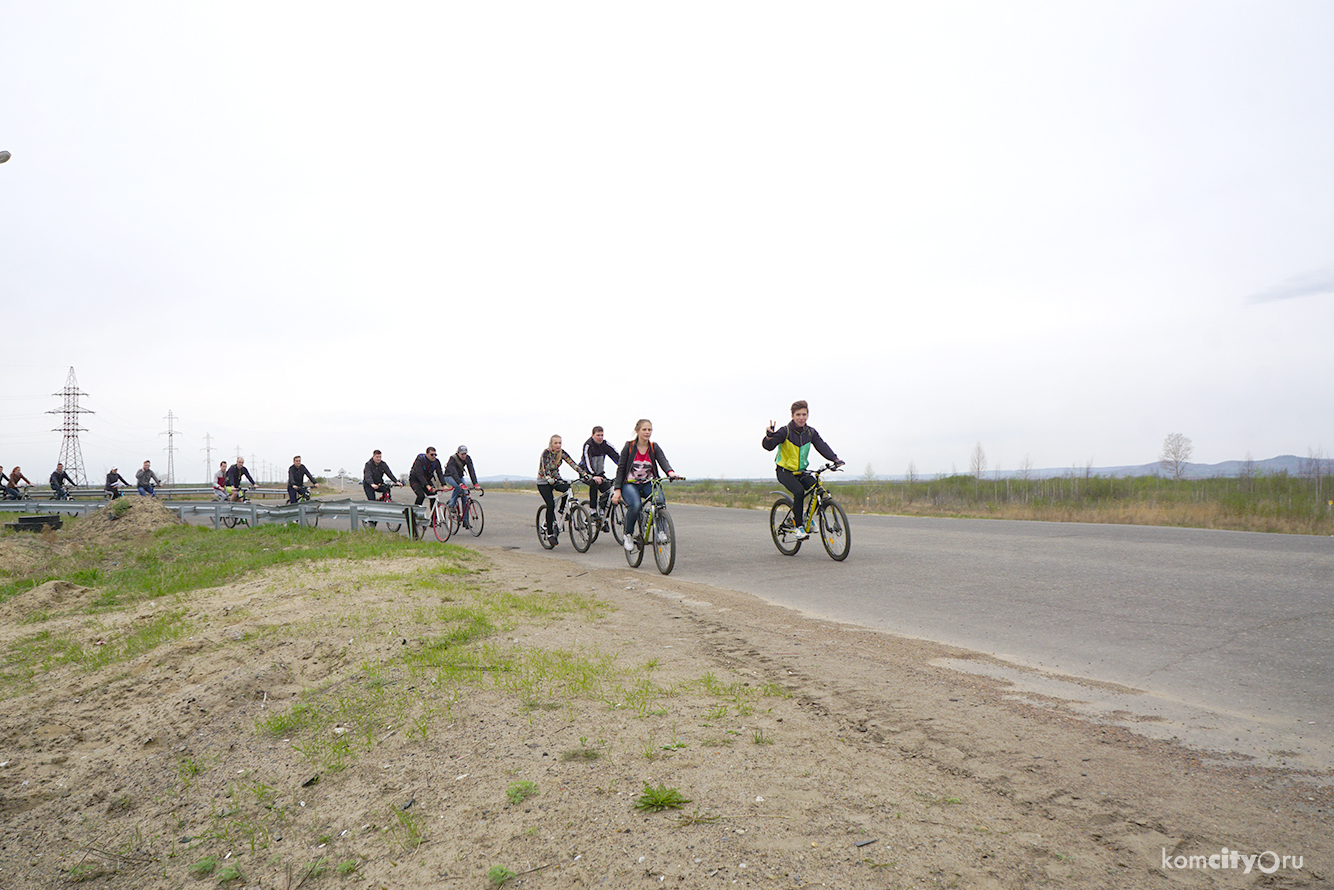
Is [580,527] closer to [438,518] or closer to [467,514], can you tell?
[438,518]

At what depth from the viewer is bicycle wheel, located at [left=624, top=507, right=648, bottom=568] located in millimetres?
11891

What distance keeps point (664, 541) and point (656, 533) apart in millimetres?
263

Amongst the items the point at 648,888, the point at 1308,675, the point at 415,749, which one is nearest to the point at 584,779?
the point at 648,888

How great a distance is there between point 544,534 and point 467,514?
4.52 meters

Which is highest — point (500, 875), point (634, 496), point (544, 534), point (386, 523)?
point (634, 496)

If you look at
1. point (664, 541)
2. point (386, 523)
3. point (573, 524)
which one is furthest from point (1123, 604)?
point (386, 523)

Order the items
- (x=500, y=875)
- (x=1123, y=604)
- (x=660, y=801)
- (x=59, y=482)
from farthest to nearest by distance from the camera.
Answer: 1. (x=59, y=482)
2. (x=1123, y=604)
3. (x=660, y=801)
4. (x=500, y=875)

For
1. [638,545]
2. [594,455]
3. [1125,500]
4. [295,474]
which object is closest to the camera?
[638,545]

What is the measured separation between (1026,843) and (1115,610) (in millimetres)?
5782

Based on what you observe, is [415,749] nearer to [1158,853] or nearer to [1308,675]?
[1158,853]

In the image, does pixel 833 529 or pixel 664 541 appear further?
pixel 833 529

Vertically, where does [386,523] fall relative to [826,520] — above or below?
below

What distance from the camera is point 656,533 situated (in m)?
11.5

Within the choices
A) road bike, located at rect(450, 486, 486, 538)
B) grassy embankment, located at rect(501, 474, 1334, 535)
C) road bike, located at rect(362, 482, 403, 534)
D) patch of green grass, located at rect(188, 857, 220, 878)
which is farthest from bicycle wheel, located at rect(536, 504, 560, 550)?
grassy embankment, located at rect(501, 474, 1334, 535)
